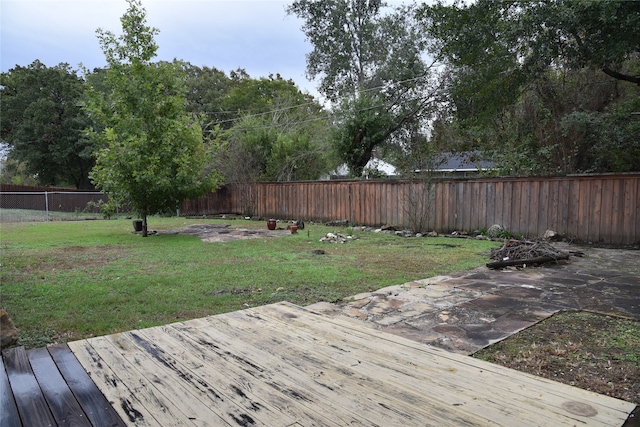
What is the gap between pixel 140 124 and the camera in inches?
390

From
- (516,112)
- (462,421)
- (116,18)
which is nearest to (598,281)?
(462,421)

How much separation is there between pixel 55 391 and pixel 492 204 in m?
9.06

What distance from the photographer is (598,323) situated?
3.38 metres

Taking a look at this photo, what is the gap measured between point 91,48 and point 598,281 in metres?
11.3

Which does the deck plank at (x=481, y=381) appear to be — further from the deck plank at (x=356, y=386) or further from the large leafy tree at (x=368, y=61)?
the large leafy tree at (x=368, y=61)

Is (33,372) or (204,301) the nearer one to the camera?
(33,372)

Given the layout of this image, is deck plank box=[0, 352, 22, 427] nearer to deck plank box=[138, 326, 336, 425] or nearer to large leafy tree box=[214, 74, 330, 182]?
deck plank box=[138, 326, 336, 425]

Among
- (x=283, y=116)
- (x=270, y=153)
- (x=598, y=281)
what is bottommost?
(x=598, y=281)

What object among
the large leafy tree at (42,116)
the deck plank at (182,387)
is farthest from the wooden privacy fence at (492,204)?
the large leafy tree at (42,116)

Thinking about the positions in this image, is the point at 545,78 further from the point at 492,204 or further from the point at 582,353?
the point at 582,353

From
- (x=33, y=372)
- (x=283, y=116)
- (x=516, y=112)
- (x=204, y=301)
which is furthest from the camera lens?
(x=283, y=116)

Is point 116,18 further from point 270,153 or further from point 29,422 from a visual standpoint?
point 29,422

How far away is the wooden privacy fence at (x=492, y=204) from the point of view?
7668 mm

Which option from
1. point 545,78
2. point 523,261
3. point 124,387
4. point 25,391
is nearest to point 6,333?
point 25,391
